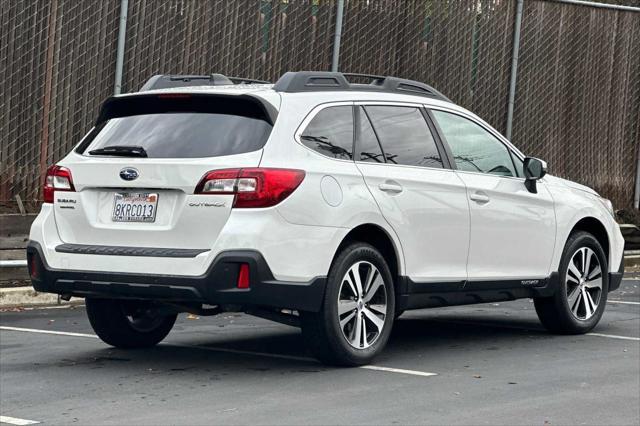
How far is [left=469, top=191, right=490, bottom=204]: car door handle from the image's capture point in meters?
9.31

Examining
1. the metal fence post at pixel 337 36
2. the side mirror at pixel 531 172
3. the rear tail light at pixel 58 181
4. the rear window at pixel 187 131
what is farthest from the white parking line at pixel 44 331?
the metal fence post at pixel 337 36

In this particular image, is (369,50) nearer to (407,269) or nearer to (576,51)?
(576,51)

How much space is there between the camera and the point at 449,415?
22.4 feet

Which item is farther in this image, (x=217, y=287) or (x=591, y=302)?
(x=591, y=302)

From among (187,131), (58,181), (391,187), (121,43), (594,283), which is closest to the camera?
(187,131)

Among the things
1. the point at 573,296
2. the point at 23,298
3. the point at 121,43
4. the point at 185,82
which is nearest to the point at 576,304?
the point at 573,296

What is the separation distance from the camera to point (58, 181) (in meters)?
8.51

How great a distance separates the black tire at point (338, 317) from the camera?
8.11 meters

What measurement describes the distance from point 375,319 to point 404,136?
4.28 ft

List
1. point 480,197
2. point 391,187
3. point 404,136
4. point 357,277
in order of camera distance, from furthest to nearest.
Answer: point 480,197
point 404,136
point 391,187
point 357,277

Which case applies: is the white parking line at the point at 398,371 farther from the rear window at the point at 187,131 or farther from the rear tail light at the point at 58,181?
the rear tail light at the point at 58,181

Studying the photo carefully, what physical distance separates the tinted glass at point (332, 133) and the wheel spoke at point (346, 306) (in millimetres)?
878

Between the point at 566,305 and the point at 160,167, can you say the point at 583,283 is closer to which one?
the point at 566,305

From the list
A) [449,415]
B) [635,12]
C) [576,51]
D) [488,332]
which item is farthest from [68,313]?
[635,12]
